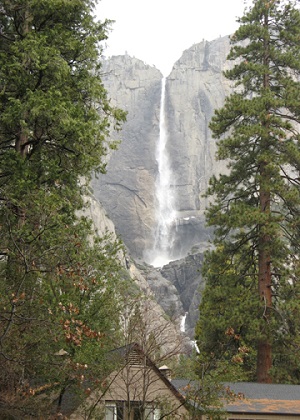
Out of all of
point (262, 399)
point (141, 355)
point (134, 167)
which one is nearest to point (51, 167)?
point (141, 355)

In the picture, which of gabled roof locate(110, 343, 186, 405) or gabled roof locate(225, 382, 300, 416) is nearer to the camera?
gabled roof locate(110, 343, 186, 405)

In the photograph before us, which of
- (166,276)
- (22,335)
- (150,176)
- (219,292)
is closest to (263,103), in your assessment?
(219,292)

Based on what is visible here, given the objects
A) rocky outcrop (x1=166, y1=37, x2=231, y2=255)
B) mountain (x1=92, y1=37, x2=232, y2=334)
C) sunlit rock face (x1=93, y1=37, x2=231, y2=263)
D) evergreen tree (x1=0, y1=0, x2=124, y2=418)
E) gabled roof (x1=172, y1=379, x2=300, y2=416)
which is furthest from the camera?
rocky outcrop (x1=166, y1=37, x2=231, y2=255)

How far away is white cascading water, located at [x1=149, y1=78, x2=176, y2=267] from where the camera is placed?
297 feet

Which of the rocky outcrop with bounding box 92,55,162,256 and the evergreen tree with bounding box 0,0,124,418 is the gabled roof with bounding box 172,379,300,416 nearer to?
the evergreen tree with bounding box 0,0,124,418

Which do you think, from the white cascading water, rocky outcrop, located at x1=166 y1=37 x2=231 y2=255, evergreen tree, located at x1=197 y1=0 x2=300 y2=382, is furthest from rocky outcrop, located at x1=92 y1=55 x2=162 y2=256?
evergreen tree, located at x1=197 y1=0 x2=300 y2=382

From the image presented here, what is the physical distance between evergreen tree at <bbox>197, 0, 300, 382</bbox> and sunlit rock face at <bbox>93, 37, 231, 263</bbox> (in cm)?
6575

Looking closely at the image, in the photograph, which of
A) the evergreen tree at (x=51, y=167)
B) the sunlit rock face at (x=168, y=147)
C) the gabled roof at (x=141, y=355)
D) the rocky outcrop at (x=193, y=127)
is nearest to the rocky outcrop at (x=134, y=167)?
the sunlit rock face at (x=168, y=147)

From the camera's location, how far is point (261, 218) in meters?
21.2

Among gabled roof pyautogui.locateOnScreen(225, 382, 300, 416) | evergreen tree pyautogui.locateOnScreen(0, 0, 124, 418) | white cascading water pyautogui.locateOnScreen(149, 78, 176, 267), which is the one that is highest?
white cascading water pyautogui.locateOnScreen(149, 78, 176, 267)

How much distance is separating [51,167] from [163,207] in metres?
83.2

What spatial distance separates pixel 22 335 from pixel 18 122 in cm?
522

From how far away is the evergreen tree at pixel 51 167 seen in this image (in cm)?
1077

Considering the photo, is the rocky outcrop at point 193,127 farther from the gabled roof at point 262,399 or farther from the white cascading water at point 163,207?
the gabled roof at point 262,399
